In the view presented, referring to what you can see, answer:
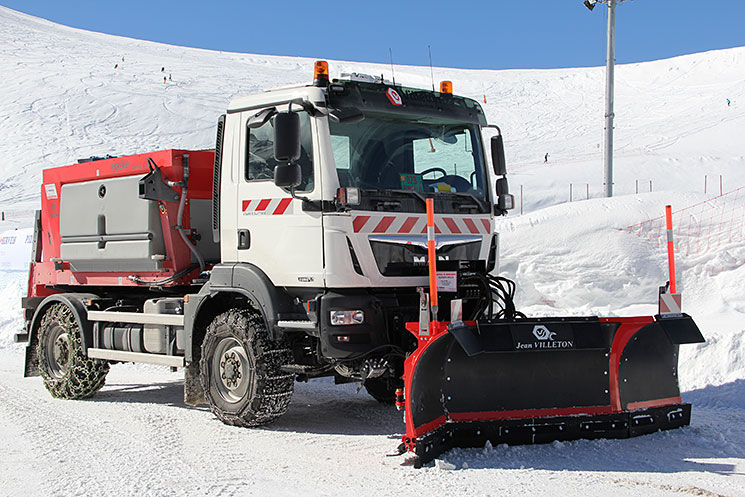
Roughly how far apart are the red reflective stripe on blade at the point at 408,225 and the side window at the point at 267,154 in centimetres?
81

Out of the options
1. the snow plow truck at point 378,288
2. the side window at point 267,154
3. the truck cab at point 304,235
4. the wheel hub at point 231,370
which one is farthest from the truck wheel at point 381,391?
the side window at point 267,154

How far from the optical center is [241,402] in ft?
22.3

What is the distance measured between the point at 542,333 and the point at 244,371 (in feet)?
8.51

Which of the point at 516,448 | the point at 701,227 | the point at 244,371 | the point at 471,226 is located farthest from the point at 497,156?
the point at 701,227

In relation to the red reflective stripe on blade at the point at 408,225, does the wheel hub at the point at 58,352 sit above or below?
below

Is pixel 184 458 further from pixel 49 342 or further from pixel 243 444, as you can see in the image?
pixel 49 342

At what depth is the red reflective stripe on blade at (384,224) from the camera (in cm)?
632

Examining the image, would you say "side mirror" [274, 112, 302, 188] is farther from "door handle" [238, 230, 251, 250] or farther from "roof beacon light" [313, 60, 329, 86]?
"door handle" [238, 230, 251, 250]

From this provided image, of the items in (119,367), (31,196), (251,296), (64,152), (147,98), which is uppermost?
(147,98)

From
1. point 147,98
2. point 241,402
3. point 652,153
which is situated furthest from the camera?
point 147,98

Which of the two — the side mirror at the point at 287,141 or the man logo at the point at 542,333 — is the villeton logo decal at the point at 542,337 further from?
the side mirror at the point at 287,141

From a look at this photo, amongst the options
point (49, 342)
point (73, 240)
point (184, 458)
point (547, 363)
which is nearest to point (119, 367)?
point (49, 342)

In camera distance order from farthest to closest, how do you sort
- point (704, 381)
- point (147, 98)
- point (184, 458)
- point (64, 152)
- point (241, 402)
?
point (147, 98), point (64, 152), point (704, 381), point (241, 402), point (184, 458)

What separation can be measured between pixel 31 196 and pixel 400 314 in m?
39.3
